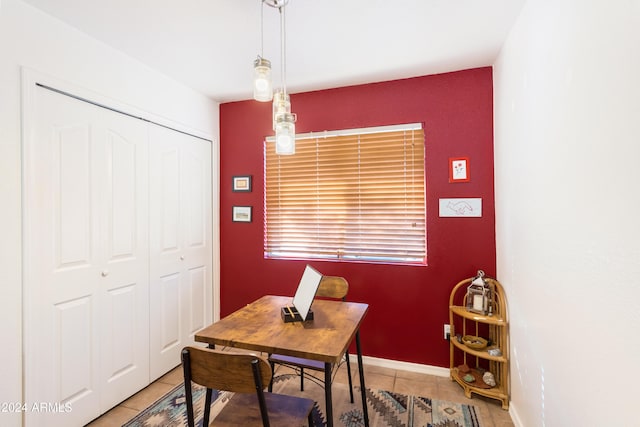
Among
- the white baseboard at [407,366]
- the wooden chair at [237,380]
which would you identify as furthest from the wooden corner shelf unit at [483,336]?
the wooden chair at [237,380]

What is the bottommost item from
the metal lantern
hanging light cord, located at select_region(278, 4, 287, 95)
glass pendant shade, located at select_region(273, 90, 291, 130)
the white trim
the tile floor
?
the tile floor

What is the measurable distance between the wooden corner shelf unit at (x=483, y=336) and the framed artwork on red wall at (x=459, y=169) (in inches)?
32.0

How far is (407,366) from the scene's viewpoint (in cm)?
Result: 272

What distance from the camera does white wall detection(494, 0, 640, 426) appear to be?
93cm

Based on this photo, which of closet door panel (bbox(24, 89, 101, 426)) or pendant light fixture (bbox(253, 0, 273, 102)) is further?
closet door panel (bbox(24, 89, 101, 426))

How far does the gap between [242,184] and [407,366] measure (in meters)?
2.35

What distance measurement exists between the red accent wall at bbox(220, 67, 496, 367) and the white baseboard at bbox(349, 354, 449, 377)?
42mm

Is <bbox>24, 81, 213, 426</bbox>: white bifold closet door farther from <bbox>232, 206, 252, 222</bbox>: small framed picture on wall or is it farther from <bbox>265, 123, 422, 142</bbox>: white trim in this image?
<bbox>265, 123, 422, 142</bbox>: white trim

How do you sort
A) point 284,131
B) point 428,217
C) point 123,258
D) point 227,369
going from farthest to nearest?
point 428,217 < point 123,258 < point 284,131 < point 227,369

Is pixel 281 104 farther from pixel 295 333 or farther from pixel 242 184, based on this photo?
pixel 242 184

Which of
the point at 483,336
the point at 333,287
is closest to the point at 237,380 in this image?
the point at 333,287

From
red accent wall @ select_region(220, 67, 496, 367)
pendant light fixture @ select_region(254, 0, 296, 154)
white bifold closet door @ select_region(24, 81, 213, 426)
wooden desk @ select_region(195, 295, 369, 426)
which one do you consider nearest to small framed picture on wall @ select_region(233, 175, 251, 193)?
red accent wall @ select_region(220, 67, 496, 367)

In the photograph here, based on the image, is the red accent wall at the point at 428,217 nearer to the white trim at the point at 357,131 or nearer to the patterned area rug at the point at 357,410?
the white trim at the point at 357,131

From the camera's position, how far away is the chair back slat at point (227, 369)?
1.18 meters
